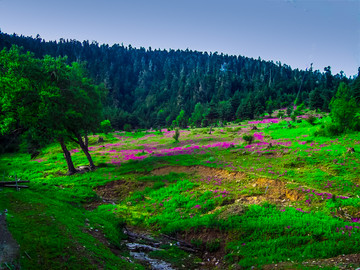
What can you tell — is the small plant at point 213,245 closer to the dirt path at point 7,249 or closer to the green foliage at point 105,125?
the dirt path at point 7,249

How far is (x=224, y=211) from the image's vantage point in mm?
14219

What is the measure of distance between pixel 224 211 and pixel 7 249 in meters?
11.1

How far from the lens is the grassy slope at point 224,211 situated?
8.89 metres

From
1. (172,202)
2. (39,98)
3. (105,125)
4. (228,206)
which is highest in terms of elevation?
(39,98)

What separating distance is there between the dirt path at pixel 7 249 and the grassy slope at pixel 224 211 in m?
0.23

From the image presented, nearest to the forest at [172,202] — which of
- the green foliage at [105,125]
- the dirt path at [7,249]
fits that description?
the dirt path at [7,249]

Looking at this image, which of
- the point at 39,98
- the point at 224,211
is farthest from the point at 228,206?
the point at 39,98

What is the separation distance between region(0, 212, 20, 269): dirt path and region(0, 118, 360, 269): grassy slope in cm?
23

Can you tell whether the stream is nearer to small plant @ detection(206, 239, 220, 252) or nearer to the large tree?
small plant @ detection(206, 239, 220, 252)

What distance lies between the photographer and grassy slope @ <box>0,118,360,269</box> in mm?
8891

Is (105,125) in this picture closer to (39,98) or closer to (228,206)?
(39,98)

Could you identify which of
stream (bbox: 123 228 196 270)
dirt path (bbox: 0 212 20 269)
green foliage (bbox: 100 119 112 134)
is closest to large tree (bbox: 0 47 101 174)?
green foliage (bbox: 100 119 112 134)

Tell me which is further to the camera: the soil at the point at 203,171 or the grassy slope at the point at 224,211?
the soil at the point at 203,171

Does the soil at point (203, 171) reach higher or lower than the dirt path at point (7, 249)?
lower
